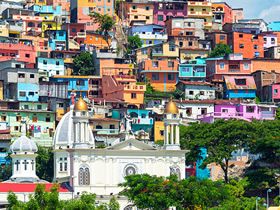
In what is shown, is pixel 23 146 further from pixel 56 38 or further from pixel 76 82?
pixel 56 38

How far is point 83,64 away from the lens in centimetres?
11262

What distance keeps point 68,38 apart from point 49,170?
1378 inches

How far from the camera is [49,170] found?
86.8m

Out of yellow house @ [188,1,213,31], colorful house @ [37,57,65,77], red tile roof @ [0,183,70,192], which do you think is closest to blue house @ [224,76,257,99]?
colorful house @ [37,57,65,77]

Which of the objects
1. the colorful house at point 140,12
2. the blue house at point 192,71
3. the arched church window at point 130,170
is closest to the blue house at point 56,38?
the colorful house at point 140,12

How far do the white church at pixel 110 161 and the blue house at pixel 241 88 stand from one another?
3300 centimetres

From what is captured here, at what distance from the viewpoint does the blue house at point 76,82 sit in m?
106

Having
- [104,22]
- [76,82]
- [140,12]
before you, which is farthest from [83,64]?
[140,12]

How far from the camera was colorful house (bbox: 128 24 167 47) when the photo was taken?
398 feet

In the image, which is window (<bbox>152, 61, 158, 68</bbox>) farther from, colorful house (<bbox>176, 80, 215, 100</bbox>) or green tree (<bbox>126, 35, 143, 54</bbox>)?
green tree (<bbox>126, 35, 143, 54</bbox>)

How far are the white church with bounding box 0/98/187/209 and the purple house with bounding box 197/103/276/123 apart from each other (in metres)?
21.5

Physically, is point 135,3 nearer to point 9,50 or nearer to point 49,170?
point 9,50

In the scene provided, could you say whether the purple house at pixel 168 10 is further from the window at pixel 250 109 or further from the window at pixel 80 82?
the window at pixel 250 109

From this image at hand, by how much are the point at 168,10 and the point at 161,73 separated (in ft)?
68.4
